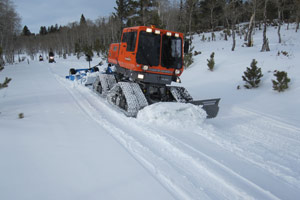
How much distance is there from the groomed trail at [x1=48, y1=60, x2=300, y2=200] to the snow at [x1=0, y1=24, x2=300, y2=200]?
15mm

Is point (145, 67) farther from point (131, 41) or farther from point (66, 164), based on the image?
point (66, 164)

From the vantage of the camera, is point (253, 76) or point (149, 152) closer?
point (149, 152)

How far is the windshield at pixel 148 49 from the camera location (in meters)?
5.76

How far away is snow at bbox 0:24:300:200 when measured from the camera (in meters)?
2.63

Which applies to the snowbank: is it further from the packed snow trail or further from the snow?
the packed snow trail

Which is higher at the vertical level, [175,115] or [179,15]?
[179,15]

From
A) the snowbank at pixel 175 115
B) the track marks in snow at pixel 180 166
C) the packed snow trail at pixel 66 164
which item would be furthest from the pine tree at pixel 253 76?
the packed snow trail at pixel 66 164

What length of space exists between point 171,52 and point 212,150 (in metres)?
3.33

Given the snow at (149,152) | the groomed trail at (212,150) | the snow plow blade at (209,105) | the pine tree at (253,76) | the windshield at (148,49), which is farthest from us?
the pine tree at (253,76)

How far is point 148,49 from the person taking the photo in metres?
5.84

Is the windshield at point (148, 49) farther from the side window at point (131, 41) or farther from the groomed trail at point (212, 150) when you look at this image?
the groomed trail at point (212, 150)

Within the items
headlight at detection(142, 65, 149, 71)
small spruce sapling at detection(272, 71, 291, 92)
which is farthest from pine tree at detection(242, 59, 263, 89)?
headlight at detection(142, 65, 149, 71)

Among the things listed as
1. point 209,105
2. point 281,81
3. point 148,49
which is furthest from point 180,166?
point 281,81

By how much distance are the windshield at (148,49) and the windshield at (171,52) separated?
0.21m
